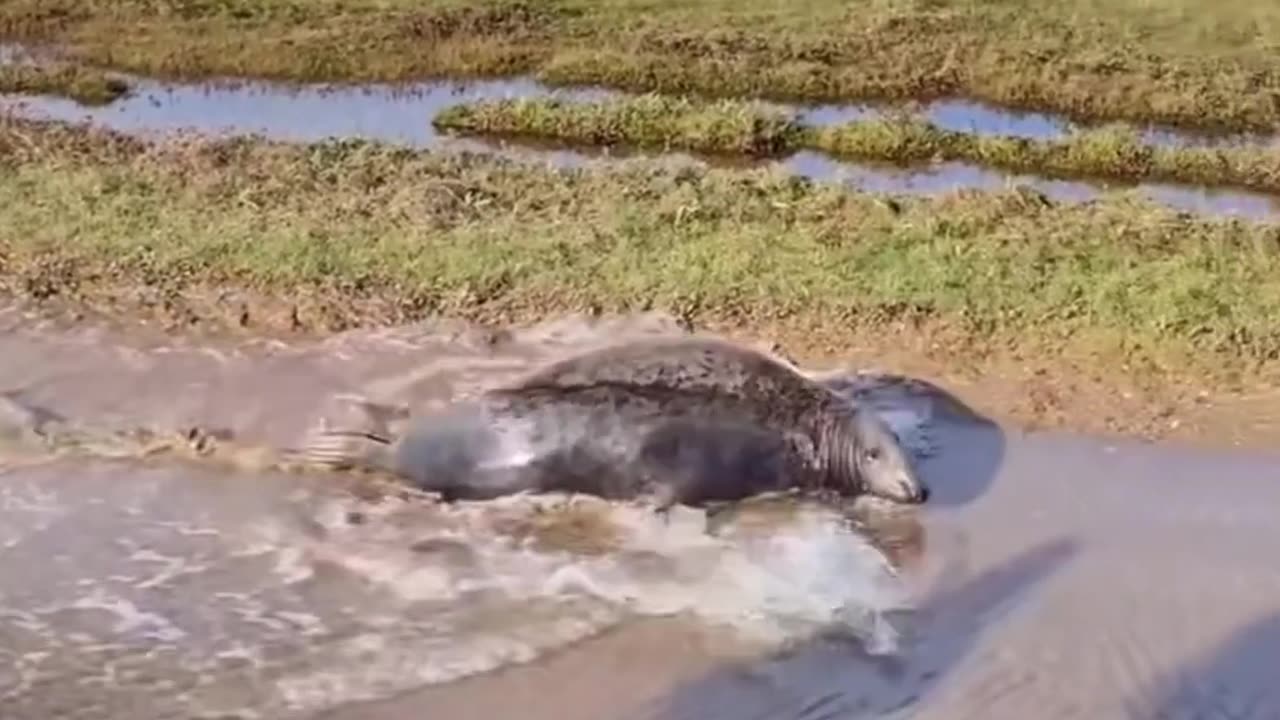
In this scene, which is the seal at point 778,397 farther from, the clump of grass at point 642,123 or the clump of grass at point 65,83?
the clump of grass at point 65,83

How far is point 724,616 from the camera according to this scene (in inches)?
298

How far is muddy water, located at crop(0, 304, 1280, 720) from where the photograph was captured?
7082mm

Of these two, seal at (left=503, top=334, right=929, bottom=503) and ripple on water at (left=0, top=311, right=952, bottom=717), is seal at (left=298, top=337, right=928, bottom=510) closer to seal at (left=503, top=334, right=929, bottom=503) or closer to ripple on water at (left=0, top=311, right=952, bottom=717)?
seal at (left=503, top=334, right=929, bottom=503)

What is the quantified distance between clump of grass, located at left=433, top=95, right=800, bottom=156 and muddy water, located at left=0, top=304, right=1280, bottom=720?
521 cm

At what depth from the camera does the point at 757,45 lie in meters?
16.8

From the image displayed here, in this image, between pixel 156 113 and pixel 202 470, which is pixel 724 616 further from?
pixel 156 113

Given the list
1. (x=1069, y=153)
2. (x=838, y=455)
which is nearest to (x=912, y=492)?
(x=838, y=455)

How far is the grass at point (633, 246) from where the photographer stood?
1031 cm

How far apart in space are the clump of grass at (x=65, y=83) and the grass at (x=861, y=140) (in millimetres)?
2868

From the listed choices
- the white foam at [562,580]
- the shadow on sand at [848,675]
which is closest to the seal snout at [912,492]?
the white foam at [562,580]

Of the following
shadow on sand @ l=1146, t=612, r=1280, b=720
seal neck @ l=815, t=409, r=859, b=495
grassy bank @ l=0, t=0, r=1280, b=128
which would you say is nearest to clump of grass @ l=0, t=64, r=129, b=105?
grassy bank @ l=0, t=0, r=1280, b=128

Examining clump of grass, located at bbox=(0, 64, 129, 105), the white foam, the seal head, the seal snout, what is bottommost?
the white foam

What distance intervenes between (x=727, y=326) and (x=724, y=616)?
2.88 meters

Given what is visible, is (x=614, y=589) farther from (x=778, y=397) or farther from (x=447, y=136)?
(x=447, y=136)
